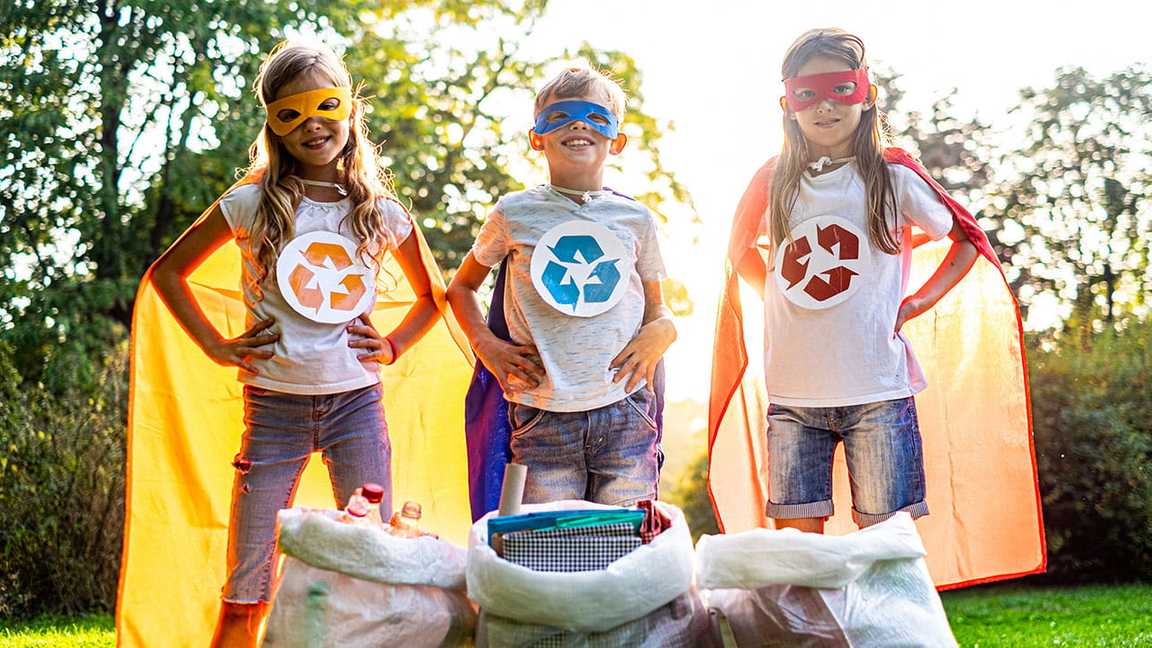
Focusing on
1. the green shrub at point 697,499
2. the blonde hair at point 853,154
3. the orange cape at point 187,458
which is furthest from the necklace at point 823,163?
the green shrub at point 697,499

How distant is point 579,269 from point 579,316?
13cm

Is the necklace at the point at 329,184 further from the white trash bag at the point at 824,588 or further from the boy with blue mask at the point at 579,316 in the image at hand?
the white trash bag at the point at 824,588

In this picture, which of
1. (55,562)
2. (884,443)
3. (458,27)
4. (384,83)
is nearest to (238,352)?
(884,443)

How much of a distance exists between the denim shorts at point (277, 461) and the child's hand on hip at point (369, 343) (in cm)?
14

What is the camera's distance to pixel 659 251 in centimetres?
364

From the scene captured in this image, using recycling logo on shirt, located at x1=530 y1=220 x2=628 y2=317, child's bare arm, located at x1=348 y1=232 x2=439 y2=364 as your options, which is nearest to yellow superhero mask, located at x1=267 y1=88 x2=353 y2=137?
child's bare arm, located at x1=348 y1=232 x2=439 y2=364

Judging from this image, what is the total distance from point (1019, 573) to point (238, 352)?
8.50ft

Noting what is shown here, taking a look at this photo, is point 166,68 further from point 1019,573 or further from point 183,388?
point 1019,573

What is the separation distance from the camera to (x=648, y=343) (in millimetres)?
3488

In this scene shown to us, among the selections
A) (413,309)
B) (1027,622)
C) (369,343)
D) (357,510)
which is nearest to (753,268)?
(413,309)

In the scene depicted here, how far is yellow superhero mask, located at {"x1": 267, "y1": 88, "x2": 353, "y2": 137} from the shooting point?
Result: 3568mm

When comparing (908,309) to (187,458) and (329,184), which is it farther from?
(187,458)

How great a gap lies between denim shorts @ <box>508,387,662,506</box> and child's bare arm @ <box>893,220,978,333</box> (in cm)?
96

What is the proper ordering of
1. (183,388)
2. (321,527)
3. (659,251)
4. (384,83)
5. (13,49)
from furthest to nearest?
(384,83), (13,49), (183,388), (659,251), (321,527)
